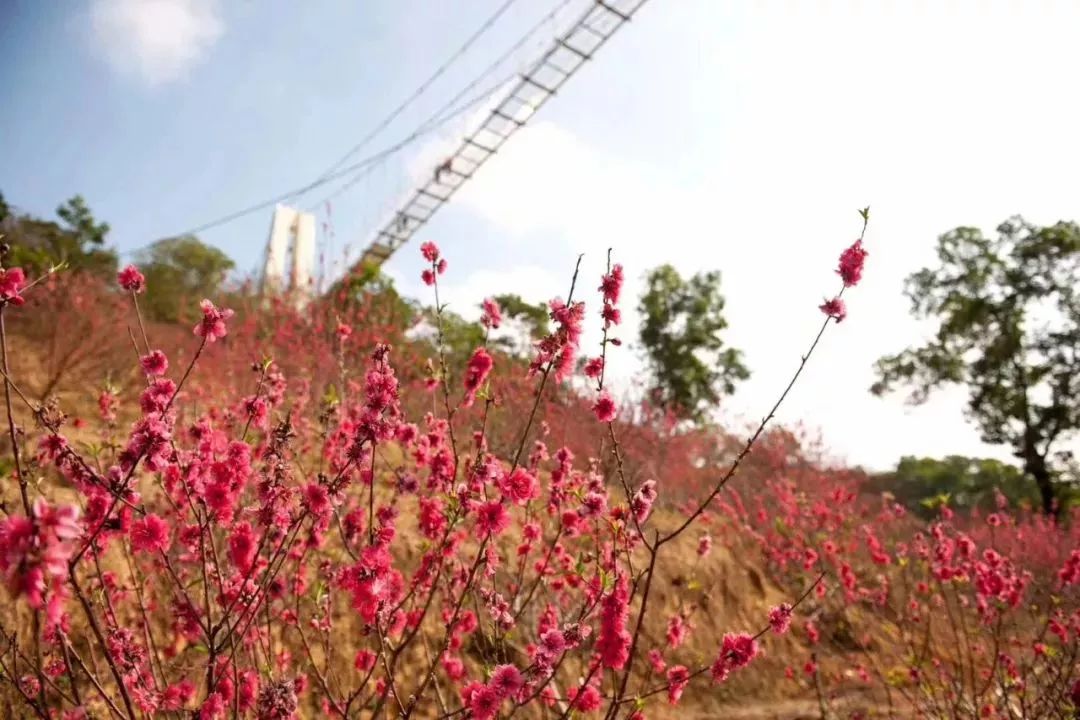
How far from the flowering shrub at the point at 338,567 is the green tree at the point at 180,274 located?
8678mm

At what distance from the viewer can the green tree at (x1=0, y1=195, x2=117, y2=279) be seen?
47.3 feet

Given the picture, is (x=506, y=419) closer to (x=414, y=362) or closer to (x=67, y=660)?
(x=414, y=362)

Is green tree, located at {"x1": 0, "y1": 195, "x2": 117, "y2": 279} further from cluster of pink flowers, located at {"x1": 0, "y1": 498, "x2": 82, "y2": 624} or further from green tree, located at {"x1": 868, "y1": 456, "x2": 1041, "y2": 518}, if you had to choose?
green tree, located at {"x1": 868, "y1": 456, "x2": 1041, "y2": 518}

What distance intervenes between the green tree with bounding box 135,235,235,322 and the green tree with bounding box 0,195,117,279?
99cm

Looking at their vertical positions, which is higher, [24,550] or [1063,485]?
[1063,485]

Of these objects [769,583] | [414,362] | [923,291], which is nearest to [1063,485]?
[923,291]

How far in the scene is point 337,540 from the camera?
583 cm

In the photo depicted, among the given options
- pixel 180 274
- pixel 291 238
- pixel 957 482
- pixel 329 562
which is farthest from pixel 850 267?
pixel 957 482

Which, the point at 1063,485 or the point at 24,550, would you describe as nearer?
the point at 24,550

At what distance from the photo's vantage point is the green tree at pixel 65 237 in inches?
567

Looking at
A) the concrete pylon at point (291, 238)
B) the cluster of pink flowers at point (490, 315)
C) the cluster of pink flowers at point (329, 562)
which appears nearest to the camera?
the cluster of pink flowers at point (329, 562)

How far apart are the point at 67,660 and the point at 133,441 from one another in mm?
639

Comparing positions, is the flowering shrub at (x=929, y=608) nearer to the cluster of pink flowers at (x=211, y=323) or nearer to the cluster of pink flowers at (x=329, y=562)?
the cluster of pink flowers at (x=329, y=562)

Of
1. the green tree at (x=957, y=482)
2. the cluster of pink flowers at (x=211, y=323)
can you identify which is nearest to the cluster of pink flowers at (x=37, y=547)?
the cluster of pink flowers at (x=211, y=323)
